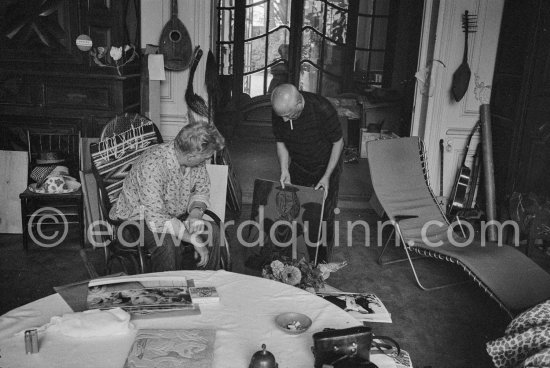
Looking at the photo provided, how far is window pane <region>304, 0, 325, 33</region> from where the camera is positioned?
808cm

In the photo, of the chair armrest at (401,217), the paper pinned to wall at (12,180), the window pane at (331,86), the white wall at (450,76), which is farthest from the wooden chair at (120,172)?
the window pane at (331,86)

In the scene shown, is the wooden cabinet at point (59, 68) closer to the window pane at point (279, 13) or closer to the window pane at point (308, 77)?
the window pane at point (279, 13)

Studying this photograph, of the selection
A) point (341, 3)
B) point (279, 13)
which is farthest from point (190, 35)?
point (341, 3)

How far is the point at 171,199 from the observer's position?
3.04 meters

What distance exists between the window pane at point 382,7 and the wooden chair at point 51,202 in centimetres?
543

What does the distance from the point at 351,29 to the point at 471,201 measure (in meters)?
3.97

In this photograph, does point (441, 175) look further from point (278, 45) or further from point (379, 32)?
point (278, 45)

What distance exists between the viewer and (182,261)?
3201 millimetres

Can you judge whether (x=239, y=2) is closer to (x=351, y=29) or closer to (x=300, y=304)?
(x=351, y=29)

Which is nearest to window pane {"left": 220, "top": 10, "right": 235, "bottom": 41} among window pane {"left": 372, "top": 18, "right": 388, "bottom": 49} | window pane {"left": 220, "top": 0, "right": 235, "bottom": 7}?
window pane {"left": 220, "top": 0, "right": 235, "bottom": 7}

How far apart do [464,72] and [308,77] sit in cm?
359

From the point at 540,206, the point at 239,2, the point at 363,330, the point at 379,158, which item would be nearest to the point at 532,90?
the point at 540,206

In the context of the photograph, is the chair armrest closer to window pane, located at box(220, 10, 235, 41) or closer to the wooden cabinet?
the wooden cabinet

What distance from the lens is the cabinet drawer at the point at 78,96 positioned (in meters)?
4.75
